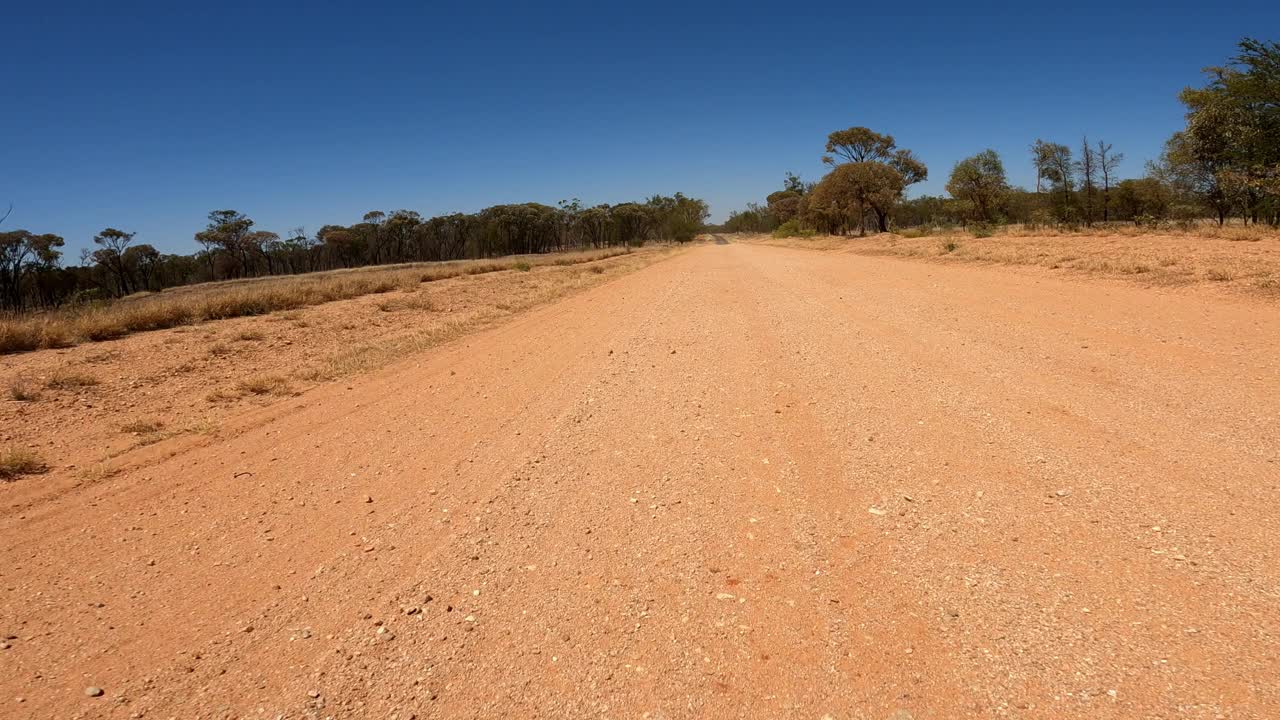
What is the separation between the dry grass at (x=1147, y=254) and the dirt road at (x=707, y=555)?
425 centimetres

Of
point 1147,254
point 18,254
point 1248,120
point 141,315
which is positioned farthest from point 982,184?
point 18,254

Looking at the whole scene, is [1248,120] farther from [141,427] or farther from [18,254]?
[18,254]

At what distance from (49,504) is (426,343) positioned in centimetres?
577

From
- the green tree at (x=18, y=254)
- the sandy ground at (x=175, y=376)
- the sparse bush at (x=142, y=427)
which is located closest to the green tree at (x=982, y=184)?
the sandy ground at (x=175, y=376)

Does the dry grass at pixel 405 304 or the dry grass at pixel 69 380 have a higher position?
the dry grass at pixel 405 304

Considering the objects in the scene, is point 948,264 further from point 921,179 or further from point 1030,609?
point 921,179

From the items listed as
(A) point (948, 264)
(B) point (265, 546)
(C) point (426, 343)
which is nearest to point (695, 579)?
(B) point (265, 546)

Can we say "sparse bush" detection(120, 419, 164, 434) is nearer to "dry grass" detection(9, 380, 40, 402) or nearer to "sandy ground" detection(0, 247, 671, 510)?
"sandy ground" detection(0, 247, 671, 510)

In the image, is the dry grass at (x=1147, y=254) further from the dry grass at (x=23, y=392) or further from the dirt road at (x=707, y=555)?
the dry grass at (x=23, y=392)

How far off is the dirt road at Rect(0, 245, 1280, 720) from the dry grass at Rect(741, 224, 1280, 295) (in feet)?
14.0

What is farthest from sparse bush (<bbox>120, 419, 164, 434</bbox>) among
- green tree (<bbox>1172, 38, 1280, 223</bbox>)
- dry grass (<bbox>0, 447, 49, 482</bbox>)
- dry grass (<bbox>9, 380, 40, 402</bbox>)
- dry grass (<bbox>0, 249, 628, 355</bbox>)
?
green tree (<bbox>1172, 38, 1280, 223</bbox>)

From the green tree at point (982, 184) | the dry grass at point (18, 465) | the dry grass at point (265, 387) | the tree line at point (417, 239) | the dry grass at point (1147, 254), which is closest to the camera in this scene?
the dry grass at point (18, 465)

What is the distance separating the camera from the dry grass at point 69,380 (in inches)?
287

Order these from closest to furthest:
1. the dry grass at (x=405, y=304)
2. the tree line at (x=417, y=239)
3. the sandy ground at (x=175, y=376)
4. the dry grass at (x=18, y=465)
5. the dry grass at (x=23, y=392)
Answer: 1. the dry grass at (x=18, y=465)
2. the sandy ground at (x=175, y=376)
3. the dry grass at (x=23, y=392)
4. the dry grass at (x=405, y=304)
5. the tree line at (x=417, y=239)
